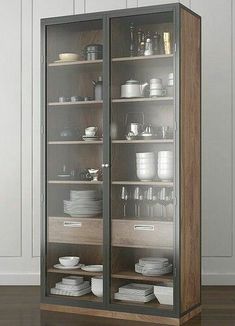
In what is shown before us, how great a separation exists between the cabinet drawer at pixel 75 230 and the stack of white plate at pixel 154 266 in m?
0.37

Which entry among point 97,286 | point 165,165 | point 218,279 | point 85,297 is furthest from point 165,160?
point 218,279

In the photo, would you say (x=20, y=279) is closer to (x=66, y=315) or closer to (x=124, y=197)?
(x=66, y=315)

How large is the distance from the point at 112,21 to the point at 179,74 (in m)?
0.67

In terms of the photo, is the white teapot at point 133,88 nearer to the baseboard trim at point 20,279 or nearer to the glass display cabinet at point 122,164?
the glass display cabinet at point 122,164

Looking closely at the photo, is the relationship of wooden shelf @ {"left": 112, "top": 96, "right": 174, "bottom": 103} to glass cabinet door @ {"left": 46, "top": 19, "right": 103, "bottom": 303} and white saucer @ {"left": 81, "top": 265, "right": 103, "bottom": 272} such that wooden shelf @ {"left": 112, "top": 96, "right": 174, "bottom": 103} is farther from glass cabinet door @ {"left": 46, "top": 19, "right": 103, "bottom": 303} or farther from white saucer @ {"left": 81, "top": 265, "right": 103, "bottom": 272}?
white saucer @ {"left": 81, "top": 265, "right": 103, "bottom": 272}

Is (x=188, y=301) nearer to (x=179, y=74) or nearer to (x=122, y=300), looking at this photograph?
(x=122, y=300)

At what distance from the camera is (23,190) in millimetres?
6020

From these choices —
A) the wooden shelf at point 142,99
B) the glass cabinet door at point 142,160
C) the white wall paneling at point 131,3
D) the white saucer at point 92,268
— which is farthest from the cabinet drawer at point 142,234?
the white wall paneling at point 131,3

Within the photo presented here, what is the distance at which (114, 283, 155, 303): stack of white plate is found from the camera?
4.63 metres

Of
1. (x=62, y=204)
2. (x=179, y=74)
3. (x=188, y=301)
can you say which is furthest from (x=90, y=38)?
(x=188, y=301)

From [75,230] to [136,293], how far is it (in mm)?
662

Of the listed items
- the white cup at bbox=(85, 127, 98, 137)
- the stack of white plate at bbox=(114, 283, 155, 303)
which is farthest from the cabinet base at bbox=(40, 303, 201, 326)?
the white cup at bbox=(85, 127, 98, 137)

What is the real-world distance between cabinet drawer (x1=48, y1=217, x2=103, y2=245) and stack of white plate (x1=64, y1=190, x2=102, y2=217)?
1.8 inches

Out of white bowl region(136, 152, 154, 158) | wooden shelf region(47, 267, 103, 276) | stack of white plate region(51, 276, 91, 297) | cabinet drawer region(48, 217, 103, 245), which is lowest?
stack of white plate region(51, 276, 91, 297)
